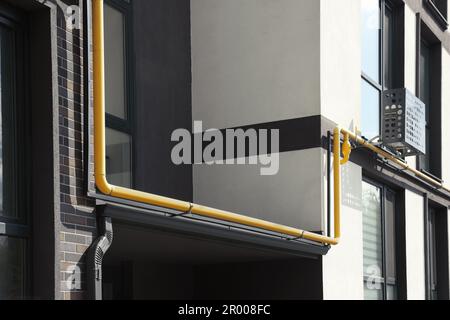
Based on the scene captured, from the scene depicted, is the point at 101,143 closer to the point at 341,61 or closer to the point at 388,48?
the point at 341,61

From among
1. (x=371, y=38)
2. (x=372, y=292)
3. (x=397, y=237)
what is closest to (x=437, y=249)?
(x=397, y=237)

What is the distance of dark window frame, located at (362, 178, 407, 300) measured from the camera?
11984 millimetres

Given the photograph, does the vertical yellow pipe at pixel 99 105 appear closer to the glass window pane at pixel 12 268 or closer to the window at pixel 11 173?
the window at pixel 11 173

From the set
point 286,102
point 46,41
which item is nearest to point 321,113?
point 286,102

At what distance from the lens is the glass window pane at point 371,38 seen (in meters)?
11.8

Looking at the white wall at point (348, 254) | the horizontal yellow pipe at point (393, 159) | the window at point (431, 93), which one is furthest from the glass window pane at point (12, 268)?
the window at point (431, 93)

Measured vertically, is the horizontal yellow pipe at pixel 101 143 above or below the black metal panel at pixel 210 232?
above

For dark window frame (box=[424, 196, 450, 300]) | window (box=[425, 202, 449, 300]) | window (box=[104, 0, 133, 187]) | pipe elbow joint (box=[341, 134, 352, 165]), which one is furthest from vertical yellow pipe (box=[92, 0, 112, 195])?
window (box=[425, 202, 449, 300])

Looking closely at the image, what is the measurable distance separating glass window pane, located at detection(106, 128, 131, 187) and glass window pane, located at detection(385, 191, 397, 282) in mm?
4968

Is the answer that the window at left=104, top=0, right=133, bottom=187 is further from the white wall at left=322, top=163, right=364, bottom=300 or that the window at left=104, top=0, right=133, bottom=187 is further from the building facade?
the white wall at left=322, top=163, right=364, bottom=300

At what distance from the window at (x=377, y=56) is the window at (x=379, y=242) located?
3.29 feet

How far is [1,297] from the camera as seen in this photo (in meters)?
5.52

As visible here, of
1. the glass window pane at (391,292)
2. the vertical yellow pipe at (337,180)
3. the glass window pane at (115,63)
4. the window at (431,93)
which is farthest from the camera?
the window at (431,93)

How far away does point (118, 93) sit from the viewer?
30.8 feet
